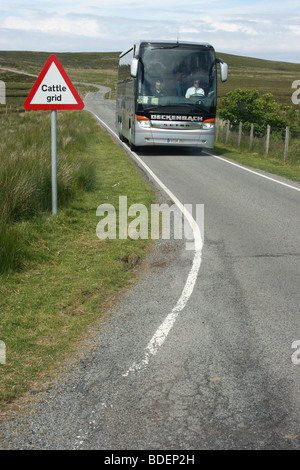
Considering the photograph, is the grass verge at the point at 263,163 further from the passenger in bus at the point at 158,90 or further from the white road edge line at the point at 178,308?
the white road edge line at the point at 178,308

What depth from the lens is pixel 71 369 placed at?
4.46 meters

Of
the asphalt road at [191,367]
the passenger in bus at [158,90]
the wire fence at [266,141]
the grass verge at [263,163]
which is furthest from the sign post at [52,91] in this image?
the wire fence at [266,141]

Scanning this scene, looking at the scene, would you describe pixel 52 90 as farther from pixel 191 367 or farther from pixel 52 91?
pixel 191 367

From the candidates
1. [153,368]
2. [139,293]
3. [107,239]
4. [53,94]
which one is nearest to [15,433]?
[153,368]

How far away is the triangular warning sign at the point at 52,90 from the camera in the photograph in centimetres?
873

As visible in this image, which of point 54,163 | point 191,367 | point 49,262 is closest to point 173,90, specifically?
point 54,163

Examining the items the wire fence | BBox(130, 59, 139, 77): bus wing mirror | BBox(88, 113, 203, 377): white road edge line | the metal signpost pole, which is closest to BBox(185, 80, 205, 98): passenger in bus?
BBox(130, 59, 139, 77): bus wing mirror

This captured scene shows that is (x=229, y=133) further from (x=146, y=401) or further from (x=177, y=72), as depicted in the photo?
(x=146, y=401)

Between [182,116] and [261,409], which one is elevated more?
[182,116]

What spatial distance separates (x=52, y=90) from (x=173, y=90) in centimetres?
1160

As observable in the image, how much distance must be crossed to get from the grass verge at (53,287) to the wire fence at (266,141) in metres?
11.4

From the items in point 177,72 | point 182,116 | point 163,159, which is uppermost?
point 177,72

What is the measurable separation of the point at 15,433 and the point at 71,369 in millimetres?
968

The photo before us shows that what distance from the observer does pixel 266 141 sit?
75.2 feet
